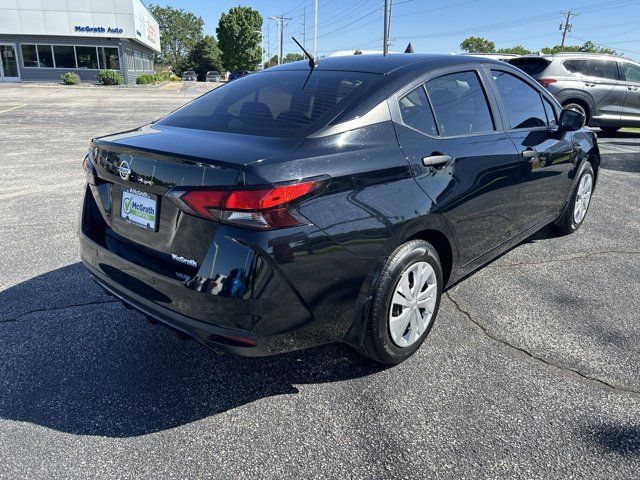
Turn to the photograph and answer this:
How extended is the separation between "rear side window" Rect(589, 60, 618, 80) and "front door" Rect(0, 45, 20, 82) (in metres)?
42.5

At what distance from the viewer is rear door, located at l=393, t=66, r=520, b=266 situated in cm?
281

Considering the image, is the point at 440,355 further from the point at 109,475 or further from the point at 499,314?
the point at 109,475

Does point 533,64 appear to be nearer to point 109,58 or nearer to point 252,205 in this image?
point 252,205

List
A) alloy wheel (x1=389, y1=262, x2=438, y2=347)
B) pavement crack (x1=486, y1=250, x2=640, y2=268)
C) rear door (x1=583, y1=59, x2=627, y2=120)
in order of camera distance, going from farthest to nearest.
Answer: rear door (x1=583, y1=59, x2=627, y2=120) < pavement crack (x1=486, y1=250, x2=640, y2=268) < alloy wheel (x1=389, y1=262, x2=438, y2=347)

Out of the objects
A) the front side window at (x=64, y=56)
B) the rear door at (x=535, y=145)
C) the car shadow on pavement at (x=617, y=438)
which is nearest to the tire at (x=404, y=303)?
the car shadow on pavement at (x=617, y=438)

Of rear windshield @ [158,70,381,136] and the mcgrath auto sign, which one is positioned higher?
the mcgrath auto sign

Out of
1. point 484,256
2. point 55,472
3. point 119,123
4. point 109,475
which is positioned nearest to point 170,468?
point 109,475

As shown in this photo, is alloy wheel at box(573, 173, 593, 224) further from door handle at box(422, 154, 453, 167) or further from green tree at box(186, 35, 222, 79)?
green tree at box(186, 35, 222, 79)

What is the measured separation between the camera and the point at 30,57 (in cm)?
4016

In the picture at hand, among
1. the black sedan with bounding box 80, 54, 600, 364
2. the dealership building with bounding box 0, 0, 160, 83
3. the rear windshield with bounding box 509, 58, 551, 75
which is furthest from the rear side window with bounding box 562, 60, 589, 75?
the dealership building with bounding box 0, 0, 160, 83

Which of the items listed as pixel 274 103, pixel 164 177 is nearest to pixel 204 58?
pixel 274 103

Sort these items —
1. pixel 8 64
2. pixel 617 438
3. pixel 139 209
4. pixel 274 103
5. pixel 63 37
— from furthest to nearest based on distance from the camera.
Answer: pixel 63 37 → pixel 8 64 → pixel 274 103 → pixel 139 209 → pixel 617 438

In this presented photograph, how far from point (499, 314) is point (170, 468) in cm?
240

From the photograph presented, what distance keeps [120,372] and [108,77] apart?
41.2m
